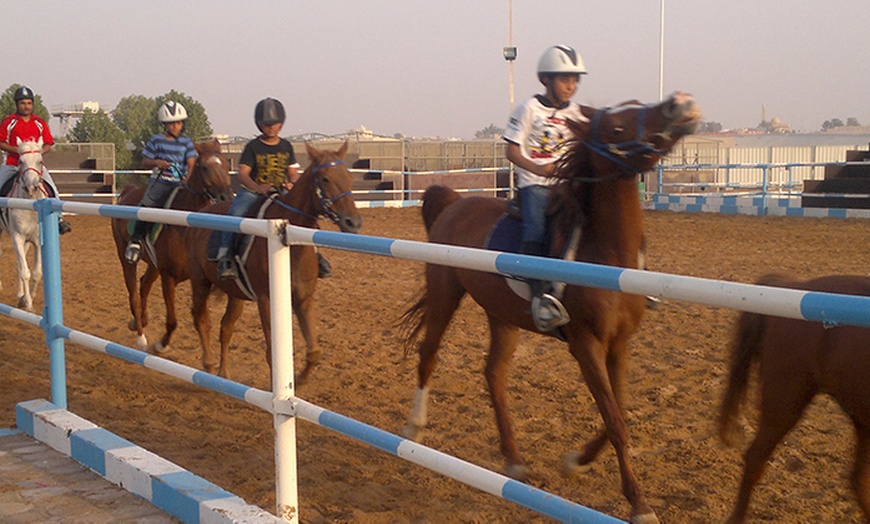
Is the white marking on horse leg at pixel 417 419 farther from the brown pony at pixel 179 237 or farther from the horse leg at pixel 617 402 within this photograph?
the brown pony at pixel 179 237

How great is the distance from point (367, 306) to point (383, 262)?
3737mm

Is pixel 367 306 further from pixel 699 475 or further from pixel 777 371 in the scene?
pixel 777 371

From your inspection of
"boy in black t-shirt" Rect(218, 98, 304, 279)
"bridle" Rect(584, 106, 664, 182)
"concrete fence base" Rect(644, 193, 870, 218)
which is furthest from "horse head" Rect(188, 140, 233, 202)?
"concrete fence base" Rect(644, 193, 870, 218)

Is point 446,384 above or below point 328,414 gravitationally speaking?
below

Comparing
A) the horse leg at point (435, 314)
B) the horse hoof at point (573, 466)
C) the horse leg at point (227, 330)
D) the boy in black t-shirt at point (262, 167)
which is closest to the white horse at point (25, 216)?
the horse leg at point (227, 330)

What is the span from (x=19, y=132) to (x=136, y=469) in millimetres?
8010

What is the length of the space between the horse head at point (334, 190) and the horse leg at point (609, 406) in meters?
2.43

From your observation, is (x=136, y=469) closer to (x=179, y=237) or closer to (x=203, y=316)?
(x=203, y=316)

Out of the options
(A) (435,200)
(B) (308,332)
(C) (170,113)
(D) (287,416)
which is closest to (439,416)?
(B) (308,332)

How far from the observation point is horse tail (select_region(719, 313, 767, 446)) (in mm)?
3788

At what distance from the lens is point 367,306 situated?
995 centimetres

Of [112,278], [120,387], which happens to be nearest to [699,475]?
[120,387]

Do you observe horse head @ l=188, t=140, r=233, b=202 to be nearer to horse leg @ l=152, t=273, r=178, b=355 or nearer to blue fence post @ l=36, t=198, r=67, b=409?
horse leg @ l=152, t=273, r=178, b=355

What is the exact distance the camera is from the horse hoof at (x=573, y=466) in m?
4.59
